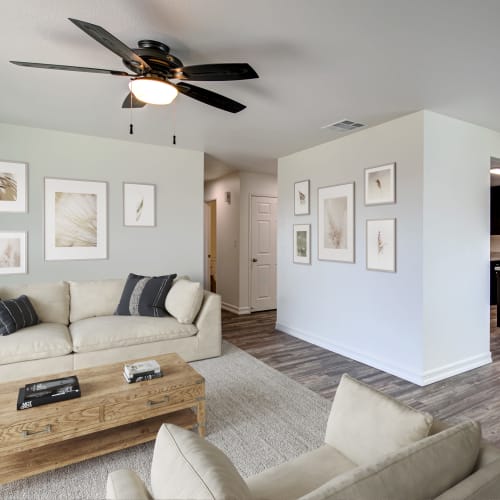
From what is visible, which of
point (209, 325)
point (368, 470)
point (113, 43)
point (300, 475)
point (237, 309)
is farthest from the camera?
point (237, 309)

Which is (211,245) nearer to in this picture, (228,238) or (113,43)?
(228,238)

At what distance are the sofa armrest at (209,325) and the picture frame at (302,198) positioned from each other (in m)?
1.69


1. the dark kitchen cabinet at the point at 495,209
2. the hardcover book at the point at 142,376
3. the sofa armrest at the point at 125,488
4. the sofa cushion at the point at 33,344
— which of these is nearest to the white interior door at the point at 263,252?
the sofa cushion at the point at 33,344

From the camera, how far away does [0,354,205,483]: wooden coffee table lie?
179cm

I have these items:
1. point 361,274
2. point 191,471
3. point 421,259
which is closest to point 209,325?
point 361,274

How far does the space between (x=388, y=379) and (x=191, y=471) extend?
2997 millimetres

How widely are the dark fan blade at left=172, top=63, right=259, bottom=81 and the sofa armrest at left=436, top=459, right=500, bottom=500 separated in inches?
76.7

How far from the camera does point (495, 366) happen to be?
3.69 metres

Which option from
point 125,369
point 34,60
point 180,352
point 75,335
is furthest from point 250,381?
point 34,60

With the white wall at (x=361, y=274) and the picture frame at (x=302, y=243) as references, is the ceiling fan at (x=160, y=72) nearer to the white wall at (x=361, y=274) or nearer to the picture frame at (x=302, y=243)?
the white wall at (x=361, y=274)

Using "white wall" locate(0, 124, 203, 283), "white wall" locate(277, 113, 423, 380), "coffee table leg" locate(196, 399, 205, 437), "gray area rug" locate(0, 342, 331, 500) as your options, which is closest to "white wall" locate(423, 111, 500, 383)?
"white wall" locate(277, 113, 423, 380)

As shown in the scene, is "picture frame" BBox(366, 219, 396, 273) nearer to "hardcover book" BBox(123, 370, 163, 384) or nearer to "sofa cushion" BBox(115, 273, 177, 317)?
"sofa cushion" BBox(115, 273, 177, 317)

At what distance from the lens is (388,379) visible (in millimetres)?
3340

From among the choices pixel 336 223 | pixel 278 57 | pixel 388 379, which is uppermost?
pixel 278 57
